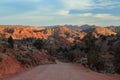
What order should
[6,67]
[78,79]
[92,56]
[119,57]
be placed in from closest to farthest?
[78,79], [6,67], [119,57], [92,56]

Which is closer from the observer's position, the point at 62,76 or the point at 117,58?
the point at 62,76

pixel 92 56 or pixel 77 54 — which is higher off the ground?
pixel 92 56

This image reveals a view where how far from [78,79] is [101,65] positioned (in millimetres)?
27829

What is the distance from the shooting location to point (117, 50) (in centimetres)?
3919

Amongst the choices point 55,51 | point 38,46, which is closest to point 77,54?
point 38,46

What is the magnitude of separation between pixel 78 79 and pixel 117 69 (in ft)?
72.2

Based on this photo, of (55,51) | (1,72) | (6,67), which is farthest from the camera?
(55,51)

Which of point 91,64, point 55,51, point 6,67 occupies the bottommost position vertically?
point 55,51

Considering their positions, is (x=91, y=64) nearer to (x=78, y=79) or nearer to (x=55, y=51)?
(x=78, y=79)

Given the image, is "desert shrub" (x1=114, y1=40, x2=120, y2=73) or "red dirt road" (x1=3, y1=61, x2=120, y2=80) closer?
"red dirt road" (x1=3, y1=61, x2=120, y2=80)

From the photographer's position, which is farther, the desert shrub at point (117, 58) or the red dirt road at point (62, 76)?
the desert shrub at point (117, 58)

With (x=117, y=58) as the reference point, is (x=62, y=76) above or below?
above

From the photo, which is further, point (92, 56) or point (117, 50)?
point (92, 56)

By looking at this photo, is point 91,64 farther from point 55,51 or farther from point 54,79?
point 55,51
